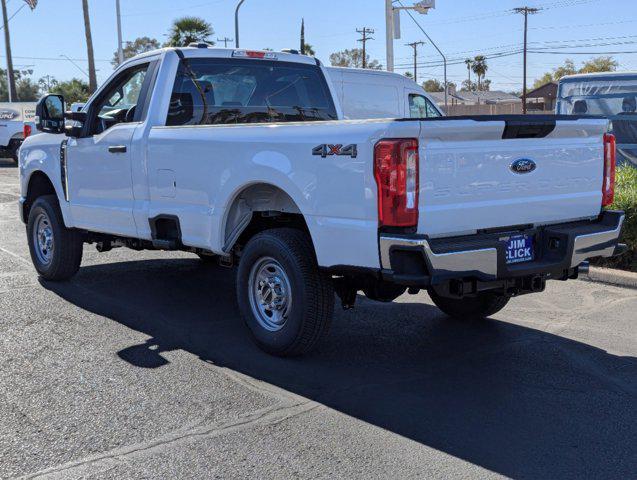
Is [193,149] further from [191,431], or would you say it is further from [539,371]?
[539,371]

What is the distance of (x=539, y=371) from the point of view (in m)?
5.26

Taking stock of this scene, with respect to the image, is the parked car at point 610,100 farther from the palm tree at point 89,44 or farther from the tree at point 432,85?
the tree at point 432,85

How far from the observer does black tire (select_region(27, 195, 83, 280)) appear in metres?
7.80

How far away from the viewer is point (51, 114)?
7410mm

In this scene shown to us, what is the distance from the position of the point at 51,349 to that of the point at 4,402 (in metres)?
1.05

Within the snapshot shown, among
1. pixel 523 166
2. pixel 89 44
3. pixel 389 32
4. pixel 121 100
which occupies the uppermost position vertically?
pixel 89 44

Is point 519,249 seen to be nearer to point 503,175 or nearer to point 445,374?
point 503,175

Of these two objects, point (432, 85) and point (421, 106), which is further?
point (432, 85)

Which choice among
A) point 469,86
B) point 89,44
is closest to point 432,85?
point 469,86

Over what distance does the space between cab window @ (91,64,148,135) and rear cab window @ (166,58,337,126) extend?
453mm

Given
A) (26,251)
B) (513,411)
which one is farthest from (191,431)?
(26,251)

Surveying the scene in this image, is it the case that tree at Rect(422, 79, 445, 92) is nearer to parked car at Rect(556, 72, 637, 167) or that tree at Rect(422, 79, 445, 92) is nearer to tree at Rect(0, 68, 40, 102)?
tree at Rect(0, 68, 40, 102)

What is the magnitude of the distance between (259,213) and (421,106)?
A: 38.2 feet

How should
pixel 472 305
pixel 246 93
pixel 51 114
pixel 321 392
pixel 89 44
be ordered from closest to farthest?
pixel 321 392 → pixel 472 305 → pixel 246 93 → pixel 51 114 → pixel 89 44
